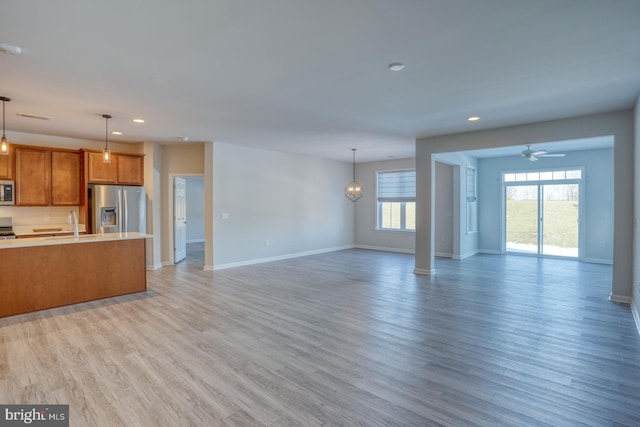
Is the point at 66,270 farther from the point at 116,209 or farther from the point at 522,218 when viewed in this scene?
the point at 522,218

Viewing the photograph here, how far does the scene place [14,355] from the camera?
118 inches

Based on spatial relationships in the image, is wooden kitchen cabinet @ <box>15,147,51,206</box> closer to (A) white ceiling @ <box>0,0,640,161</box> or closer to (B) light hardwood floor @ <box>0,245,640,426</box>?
(A) white ceiling @ <box>0,0,640,161</box>

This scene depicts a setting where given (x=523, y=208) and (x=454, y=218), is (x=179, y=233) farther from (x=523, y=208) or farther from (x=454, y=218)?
(x=523, y=208)

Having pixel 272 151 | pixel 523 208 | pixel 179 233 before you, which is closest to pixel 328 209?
pixel 272 151

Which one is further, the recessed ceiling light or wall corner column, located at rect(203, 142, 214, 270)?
wall corner column, located at rect(203, 142, 214, 270)

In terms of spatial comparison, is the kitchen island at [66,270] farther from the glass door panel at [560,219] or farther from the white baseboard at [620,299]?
the glass door panel at [560,219]

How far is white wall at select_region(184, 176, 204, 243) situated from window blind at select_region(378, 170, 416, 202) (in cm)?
632

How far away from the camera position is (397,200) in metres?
9.78

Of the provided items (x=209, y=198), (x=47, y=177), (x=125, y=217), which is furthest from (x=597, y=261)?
(x=47, y=177)

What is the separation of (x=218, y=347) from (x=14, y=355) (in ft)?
5.95

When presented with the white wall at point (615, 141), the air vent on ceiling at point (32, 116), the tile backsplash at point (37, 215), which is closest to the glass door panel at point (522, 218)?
the white wall at point (615, 141)

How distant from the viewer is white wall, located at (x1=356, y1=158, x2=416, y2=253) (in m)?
9.55

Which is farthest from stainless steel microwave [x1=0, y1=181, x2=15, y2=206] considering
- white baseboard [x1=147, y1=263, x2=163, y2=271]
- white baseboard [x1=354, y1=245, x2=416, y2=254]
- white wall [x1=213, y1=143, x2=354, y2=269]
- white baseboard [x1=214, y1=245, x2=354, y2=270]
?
white baseboard [x1=354, y1=245, x2=416, y2=254]

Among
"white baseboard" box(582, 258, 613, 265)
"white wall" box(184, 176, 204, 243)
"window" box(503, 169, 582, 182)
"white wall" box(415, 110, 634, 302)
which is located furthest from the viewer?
"white wall" box(184, 176, 204, 243)
